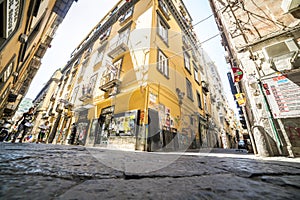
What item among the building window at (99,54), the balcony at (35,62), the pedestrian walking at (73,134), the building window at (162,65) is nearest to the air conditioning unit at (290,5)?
the building window at (162,65)

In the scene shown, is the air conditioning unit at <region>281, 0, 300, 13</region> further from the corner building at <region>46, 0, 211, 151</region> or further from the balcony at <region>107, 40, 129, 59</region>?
the balcony at <region>107, 40, 129, 59</region>

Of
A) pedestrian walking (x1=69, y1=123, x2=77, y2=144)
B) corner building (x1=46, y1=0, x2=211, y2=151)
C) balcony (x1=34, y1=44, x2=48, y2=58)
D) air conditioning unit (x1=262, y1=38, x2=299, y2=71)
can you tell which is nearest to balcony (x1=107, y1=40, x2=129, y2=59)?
corner building (x1=46, y1=0, x2=211, y2=151)

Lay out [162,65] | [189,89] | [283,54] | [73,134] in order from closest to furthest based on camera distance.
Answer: [283,54]
[162,65]
[73,134]
[189,89]

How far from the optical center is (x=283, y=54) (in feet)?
12.3

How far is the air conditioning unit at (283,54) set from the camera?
3.49 m

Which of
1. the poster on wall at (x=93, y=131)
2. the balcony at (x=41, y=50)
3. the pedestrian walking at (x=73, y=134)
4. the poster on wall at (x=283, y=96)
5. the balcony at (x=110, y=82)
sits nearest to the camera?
the poster on wall at (x=283, y=96)

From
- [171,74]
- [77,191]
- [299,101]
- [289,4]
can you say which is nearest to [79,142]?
[171,74]

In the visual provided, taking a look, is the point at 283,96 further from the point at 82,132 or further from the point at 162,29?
the point at 82,132

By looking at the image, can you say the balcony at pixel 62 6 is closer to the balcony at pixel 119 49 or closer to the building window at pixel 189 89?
the balcony at pixel 119 49

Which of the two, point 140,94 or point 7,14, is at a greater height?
point 7,14

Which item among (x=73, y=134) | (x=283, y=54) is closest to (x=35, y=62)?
(x=73, y=134)

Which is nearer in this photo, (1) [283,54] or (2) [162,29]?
(1) [283,54]

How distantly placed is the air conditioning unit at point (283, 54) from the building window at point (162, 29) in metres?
6.17

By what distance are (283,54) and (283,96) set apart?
4.70 feet
